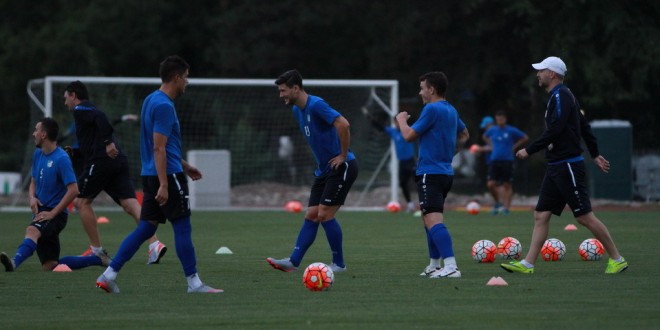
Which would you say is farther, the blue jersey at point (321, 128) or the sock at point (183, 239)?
the blue jersey at point (321, 128)

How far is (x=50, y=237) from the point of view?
1229 cm

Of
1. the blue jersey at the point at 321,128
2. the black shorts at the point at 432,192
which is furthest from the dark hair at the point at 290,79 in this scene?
the black shorts at the point at 432,192

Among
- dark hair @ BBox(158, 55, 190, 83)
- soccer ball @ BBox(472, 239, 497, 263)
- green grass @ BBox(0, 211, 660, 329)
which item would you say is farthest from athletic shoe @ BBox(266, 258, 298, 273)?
dark hair @ BBox(158, 55, 190, 83)

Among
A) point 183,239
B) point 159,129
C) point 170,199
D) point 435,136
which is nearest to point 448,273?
point 435,136

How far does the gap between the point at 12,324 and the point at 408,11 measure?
31918 mm

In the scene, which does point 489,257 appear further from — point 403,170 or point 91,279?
point 403,170

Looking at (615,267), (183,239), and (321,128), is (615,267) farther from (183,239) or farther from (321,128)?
(183,239)

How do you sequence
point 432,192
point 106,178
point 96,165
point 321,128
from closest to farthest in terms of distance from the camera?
point 432,192 < point 321,128 < point 96,165 < point 106,178

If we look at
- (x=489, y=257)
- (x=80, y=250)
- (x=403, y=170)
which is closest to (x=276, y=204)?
(x=403, y=170)

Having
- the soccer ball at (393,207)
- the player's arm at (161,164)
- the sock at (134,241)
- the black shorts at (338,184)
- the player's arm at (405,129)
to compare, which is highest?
the player's arm at (405,129)

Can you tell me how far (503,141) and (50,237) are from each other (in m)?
13.5

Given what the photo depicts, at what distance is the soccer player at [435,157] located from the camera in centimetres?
1092

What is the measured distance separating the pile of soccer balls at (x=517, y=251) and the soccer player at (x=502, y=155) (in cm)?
1074

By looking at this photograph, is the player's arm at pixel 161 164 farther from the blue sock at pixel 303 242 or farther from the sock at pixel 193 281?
the blue sock at pixel 303 242
